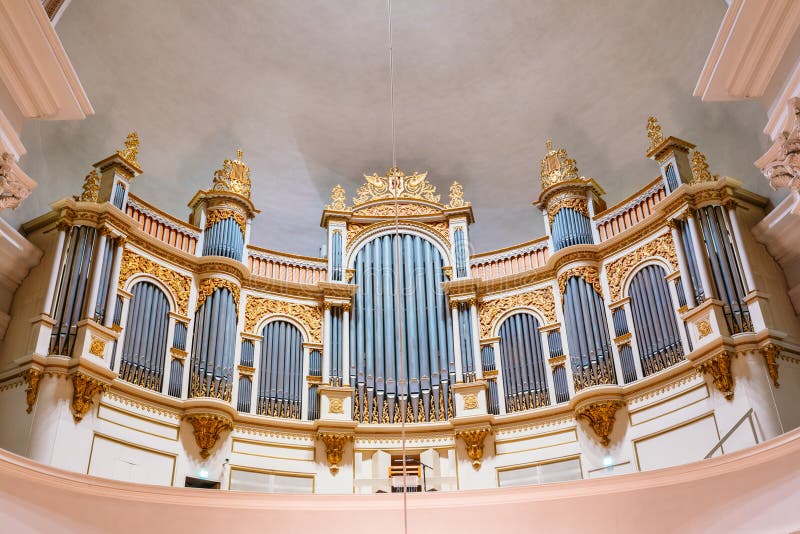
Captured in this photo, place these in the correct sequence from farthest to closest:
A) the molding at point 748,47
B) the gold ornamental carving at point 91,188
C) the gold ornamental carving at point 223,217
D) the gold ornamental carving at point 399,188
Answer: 1. the gold ornamental carving at point 399,188
2. the gold ornamental carving at point 223,217
3. the gold ornamental carving at point 91,188
4. the molding at point 748,47

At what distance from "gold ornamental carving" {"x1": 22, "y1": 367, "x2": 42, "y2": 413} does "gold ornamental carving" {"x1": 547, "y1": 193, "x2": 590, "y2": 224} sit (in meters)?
8.63

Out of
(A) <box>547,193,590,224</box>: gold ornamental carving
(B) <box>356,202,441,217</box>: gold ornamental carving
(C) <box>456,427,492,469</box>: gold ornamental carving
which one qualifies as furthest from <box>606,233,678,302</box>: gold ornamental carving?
(B) <box>356,202,441,217</box>: gold ornamental carving

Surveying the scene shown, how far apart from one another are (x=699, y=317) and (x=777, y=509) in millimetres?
3206

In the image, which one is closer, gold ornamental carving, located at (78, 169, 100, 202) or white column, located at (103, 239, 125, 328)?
white column, located at (103, 239, 125, 328)

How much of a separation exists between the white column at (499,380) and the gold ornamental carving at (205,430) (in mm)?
4488

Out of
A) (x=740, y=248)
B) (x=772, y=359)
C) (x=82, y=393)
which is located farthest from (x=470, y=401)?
(x=82, y=393)

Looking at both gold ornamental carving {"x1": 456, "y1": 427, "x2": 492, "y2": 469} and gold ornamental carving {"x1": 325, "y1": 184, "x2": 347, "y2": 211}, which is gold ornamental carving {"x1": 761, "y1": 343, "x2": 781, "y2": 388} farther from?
gold ornamental carving {"x1": 325, "y1": 184, "x2": 347, "y2": 211}

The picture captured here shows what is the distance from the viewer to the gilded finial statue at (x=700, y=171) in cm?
1274

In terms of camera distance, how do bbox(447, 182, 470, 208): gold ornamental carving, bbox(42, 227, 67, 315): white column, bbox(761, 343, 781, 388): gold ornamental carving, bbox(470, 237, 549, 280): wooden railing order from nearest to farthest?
bbox(761, 343, 781, 388): gold ornamental carving
bbox(42, 227, 67, 315): white column
bbox(470, 237, 549, 280): wooden railing
bbox(447, 182, 470, 208): gold ornamental carving

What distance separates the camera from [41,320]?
11.3 metres

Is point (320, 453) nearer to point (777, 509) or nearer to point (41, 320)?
point (41, 320)

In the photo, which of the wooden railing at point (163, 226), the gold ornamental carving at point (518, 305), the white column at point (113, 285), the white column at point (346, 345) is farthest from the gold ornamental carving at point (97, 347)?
the gold ornamental carving at point (518, 305)

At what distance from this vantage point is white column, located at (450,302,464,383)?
13.6 meters

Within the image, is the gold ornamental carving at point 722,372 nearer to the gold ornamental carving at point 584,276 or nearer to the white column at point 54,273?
the gold ornamental carving at point 584,276
